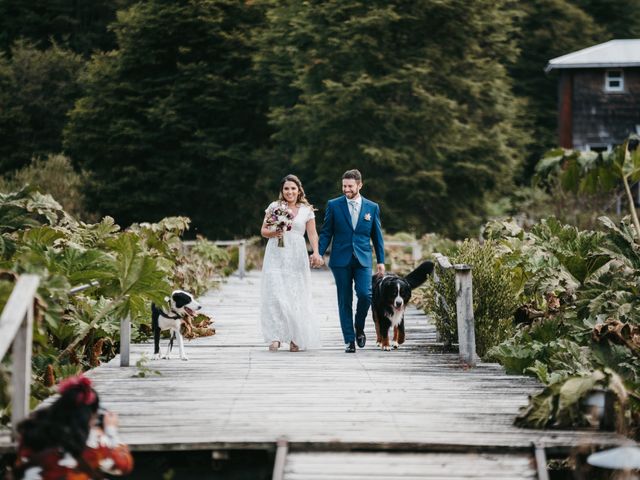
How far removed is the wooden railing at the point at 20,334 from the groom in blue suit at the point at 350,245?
5.33 m

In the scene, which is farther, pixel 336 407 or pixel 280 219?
pixel 280 219

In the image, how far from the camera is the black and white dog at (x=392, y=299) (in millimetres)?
12125

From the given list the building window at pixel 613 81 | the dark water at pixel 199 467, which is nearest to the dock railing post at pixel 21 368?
the dark water at pixel 199 467

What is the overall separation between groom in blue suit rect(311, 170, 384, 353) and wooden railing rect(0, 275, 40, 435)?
533 centimetres

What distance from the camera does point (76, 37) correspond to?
2427 inches

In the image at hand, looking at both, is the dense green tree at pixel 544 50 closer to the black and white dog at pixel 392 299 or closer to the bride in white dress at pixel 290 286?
the black and white dog at pixel 392 299

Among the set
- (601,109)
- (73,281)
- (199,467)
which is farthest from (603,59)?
(199,467)

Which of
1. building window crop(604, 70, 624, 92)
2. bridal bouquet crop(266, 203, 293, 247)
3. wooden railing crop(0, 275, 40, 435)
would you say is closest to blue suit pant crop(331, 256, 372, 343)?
bridal bouquet crop(266, 203, 293, 247)

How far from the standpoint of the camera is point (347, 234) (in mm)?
12398

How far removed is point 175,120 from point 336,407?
3874 cm

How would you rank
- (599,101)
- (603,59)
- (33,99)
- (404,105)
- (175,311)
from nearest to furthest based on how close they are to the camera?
(175,311) < (404,105) < (603,59) < (599,101) < (33,99)

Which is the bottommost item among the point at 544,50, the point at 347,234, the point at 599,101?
the point at 347,234

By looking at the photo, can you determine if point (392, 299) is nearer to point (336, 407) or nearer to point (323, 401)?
point (323, 401)

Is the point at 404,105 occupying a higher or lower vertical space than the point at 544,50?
lower
